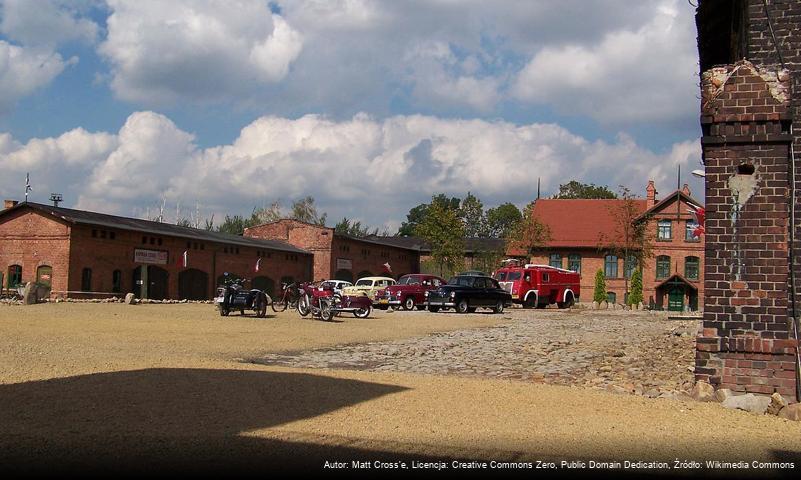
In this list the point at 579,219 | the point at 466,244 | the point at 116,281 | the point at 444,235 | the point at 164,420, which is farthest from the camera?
the point at 466,244

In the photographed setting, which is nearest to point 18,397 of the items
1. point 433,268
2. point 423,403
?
point 423,403

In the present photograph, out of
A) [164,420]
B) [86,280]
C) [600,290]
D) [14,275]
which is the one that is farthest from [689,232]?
[164,420]

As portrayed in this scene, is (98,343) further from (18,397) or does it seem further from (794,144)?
(794,144)

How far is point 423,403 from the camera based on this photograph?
7816 millimetres

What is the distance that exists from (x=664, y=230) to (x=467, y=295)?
2823 cm

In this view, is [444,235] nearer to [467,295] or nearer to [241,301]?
[467,295]

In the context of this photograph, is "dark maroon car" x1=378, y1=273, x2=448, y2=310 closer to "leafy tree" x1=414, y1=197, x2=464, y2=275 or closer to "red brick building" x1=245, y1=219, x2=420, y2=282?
"red brick building" x1=245, y1=219, x2=420, y2=282

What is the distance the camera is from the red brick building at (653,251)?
177 ft

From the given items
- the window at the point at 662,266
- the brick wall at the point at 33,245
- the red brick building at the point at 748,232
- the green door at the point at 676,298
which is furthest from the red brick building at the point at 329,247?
the red brick building at the point at 748,232

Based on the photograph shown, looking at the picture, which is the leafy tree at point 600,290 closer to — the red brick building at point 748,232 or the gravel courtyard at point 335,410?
the gravel courtyard at point 335,410

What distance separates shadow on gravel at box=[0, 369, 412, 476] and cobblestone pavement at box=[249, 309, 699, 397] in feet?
9.00

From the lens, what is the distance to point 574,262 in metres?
58.7

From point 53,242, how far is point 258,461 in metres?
33.0

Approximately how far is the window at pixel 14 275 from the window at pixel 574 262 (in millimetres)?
38922
